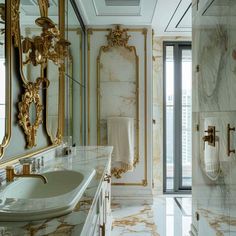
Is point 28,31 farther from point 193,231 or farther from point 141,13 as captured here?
point 193,231

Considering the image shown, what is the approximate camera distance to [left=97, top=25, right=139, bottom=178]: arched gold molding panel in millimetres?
3590

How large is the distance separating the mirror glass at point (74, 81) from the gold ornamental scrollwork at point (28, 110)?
2.77 ft

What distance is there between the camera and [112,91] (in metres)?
3.60

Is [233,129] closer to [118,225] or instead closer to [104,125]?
[118,225]

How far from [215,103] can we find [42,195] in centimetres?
133

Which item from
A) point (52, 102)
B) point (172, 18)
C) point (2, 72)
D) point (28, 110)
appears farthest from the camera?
point (172, 18)

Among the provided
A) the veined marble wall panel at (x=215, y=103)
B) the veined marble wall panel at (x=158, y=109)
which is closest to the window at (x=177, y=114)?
the veined marble wall panel at (x=158, y=109)

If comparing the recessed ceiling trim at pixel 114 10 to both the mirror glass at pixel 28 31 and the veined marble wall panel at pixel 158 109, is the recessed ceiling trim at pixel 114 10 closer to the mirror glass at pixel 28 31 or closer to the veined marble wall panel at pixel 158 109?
the veined marble wall panel at pixel 158 109

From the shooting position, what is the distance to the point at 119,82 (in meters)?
3.60

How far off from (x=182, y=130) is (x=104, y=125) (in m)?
1.26

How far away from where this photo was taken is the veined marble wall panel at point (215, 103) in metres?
1.59

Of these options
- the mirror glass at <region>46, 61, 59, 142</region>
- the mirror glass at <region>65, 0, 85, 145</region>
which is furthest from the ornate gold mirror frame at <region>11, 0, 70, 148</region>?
the mirror glass at <region>65, 0, 85, 145</region>

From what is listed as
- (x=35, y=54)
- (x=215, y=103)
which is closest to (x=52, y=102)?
(x=35, y=54)

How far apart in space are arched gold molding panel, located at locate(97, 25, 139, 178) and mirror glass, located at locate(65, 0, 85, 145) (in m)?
0.32
